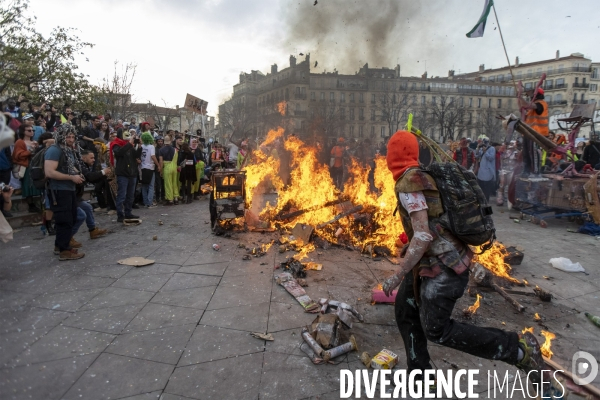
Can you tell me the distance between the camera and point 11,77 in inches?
441

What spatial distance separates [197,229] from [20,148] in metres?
4.16

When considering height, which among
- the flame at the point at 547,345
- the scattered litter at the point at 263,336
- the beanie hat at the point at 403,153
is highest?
the beanie hat at the point at 403,153

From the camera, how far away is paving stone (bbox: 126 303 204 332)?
11.1 ft

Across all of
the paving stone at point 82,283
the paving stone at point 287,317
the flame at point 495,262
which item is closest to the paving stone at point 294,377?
the paving stone at point 287,317

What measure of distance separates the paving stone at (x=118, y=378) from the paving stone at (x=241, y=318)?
2.48 feet

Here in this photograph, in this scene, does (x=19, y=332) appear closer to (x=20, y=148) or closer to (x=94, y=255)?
(x=94, y=255)

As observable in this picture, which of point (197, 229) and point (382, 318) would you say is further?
point (197, 229)

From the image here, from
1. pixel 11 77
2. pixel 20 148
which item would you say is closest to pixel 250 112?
pixel 11 77

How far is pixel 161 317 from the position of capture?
11.6ft

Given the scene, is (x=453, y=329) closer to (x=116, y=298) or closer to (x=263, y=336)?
(x=263, y=336)

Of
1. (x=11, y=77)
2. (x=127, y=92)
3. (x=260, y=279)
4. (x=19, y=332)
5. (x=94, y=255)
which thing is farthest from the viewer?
(x=127, y=92)

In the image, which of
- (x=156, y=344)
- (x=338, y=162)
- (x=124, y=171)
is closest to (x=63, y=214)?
(x=124, y=171)

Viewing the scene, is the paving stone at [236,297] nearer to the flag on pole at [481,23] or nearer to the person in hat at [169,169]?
the person in hat at [169,169]

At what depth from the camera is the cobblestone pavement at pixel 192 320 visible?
102 inches
